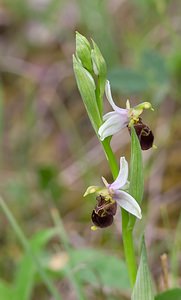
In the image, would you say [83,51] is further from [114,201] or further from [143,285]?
[143,285]

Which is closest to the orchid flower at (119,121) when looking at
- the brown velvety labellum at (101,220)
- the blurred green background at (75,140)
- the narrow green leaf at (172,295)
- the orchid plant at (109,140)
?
the orchid plant at (109,140)

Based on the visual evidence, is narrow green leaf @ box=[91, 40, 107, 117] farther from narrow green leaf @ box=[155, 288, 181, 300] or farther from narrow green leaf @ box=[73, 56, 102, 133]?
narrow green leaf @ box=[155, 288, 181, 300]

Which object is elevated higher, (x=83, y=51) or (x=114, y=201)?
(x=83, y=51)

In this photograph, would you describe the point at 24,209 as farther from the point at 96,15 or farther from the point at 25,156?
the point at 96,15

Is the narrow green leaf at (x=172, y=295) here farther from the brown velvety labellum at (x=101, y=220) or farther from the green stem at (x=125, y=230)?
the brown velvety labellum at (x=101, y=220)

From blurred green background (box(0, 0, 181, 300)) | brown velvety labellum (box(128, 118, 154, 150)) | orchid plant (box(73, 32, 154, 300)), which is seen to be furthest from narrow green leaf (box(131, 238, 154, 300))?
blurred green background (box(0, 0, 181, 300))

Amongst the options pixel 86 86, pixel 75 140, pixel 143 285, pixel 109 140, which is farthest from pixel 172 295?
pixel 75 140

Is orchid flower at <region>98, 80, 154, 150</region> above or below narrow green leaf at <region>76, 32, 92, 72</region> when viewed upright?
below

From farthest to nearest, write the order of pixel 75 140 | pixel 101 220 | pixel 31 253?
pixel 75 140
pixel 31 253
pixel 101 220
